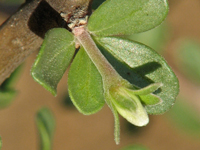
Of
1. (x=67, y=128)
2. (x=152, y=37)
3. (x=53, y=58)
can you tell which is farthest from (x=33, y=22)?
(x=67, y=128)

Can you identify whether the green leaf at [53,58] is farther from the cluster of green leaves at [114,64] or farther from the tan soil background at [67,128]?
the tan soil background at [67,128]

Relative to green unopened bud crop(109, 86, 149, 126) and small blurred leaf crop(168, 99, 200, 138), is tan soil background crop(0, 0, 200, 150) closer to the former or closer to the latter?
small blurred leaf crop(168, 99, 200, 138)

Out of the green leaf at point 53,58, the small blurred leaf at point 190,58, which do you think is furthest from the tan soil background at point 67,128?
the green leaf at point 53,58

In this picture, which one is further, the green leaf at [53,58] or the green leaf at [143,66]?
the green leaf at [143,66]

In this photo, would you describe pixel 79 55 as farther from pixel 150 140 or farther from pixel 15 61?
pixel 150 140

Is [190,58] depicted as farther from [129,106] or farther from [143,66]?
[129,106]

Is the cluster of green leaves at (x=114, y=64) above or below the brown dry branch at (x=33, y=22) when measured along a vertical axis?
below
